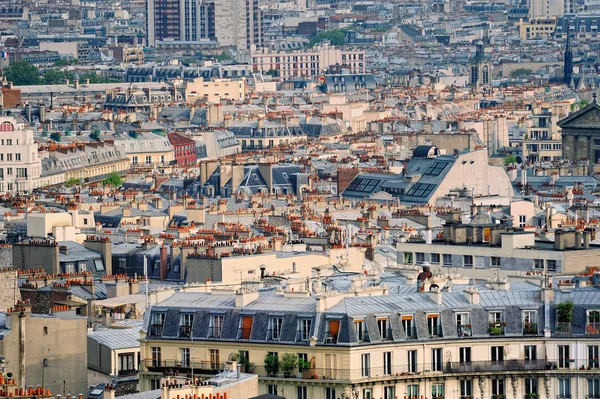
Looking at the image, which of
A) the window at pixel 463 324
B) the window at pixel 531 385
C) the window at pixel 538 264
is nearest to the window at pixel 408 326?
the window at pixel 463 324

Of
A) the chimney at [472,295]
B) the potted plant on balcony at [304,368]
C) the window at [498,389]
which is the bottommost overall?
the window at [498,389]

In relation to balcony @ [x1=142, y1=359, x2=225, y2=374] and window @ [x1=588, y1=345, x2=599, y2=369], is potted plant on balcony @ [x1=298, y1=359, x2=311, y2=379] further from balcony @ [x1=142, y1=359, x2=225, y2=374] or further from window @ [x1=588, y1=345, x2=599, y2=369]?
window @ [x1=588, y1=345, x2=599, y2=369]

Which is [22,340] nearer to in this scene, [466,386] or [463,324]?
[463,324]

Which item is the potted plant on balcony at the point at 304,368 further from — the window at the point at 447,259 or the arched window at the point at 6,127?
the arched window at the point at 6,127

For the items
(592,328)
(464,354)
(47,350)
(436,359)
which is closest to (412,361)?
(436,359)

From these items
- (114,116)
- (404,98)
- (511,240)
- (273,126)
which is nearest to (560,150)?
(273,126)

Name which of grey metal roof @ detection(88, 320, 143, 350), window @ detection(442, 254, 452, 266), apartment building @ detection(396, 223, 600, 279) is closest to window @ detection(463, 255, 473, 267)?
apartment building @ detection(396, 223, 600, 279)

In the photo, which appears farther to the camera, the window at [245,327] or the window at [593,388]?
the window at [245,327]
